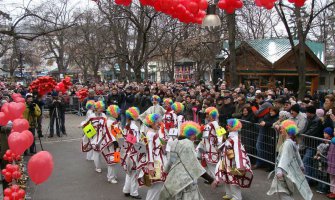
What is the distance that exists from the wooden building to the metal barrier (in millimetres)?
12585

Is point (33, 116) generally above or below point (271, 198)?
above

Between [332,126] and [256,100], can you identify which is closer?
[332,126]

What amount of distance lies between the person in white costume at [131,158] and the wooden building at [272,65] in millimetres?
15311

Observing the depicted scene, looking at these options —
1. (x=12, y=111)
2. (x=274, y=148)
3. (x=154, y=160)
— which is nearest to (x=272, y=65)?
(x=274, y=148)

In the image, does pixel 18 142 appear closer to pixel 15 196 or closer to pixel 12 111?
pixel 15 196

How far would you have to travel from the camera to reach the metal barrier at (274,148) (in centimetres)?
800

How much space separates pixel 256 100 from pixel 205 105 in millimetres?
1580

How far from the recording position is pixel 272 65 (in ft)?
77.0

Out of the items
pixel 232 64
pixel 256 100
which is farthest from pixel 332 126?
pixel 232 64

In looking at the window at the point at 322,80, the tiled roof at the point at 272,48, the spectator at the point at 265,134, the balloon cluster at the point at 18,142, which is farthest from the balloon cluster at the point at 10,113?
the window at the point at 322,80

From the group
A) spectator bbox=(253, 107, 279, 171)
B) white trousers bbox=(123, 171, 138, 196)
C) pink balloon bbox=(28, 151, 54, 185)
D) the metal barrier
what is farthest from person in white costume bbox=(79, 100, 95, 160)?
pink balloon bbox=(28, 151, 54, 185)

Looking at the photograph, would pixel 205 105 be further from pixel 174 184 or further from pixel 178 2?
pixel 174 184

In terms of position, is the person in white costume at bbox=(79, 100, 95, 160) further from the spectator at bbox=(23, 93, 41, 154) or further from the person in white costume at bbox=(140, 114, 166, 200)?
the person in white costume at bbox=(140, 114, 166, 200)

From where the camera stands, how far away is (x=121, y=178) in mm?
9453
